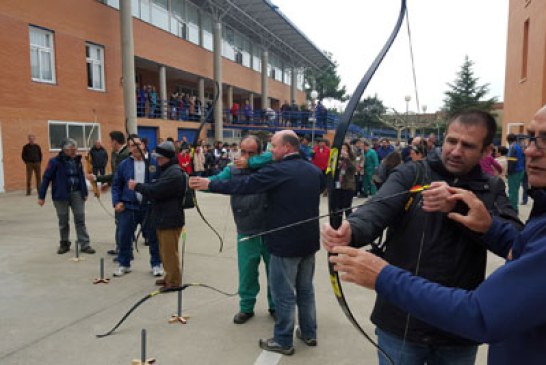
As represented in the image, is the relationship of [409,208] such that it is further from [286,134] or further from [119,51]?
[119,51]

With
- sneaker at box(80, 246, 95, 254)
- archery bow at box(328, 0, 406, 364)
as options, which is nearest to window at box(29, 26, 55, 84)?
sneaker at box(80, 246, 95, 254)

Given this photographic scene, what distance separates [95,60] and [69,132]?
334 centimetres

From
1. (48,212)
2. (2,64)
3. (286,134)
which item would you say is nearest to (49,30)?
(2,64)

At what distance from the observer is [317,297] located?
4.68 meters

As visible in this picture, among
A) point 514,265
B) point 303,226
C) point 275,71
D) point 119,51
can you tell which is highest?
point 275,71

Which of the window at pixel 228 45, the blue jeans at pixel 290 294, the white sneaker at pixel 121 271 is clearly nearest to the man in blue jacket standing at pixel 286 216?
the blue jeans at pixel 290 294

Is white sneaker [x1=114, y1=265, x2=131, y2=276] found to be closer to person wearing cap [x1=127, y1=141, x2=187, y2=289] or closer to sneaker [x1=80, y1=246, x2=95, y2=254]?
person wearing cap [x1=127, y1=141, x2=187, y2=289]

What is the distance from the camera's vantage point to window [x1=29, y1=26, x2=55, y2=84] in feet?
46.6

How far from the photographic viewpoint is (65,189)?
21.0 ft

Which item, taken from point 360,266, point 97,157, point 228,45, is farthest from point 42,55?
point 360,266

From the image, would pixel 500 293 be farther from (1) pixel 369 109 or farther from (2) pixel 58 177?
(1) pixel 369 109

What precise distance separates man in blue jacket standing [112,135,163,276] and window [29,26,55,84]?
11278mm

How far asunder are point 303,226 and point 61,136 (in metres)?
14.8

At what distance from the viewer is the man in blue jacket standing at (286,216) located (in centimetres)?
324
